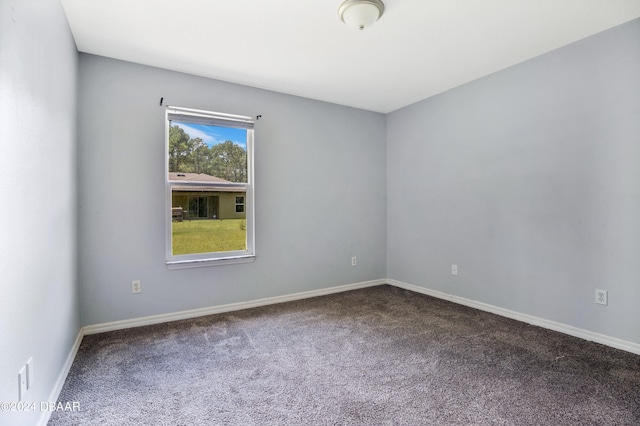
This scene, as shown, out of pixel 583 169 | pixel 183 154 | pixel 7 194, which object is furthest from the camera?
pixel 183 154

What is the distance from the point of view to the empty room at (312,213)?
5.53 feet

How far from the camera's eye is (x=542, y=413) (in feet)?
5.43

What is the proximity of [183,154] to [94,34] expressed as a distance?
1.14 meters

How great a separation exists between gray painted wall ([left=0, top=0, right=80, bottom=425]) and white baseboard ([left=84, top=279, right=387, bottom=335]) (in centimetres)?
52

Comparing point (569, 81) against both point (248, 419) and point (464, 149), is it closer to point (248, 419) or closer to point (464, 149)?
point (464, 149)

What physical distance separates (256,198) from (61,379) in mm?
2183

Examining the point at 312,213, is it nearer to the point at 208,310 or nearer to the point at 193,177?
the point at 193,177

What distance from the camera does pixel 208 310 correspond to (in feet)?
10.6

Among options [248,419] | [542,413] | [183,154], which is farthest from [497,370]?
[183,154]

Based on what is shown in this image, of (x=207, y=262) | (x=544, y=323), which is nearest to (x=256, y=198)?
(x=207, y=262)

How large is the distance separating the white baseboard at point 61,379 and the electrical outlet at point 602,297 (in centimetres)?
372

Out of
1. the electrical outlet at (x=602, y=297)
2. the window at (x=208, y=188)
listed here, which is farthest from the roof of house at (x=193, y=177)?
the electrical outlet at (x=602, y=297)

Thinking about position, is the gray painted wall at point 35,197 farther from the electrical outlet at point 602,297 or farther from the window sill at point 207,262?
the electrical outlet at point 602,297

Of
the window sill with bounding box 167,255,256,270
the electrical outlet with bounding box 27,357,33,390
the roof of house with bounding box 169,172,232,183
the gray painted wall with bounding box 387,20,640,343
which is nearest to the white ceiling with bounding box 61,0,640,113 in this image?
the gray painted wall with bounding box 387,20,640,343
